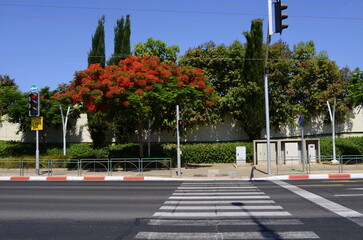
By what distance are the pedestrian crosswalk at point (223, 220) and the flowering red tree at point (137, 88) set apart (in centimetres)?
913

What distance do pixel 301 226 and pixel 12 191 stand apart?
38.2 feet

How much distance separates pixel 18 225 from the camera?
8008 mm

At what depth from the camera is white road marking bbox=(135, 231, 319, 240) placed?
21.8 feet

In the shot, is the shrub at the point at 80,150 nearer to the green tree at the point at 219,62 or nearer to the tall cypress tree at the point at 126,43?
the tall cypress tree at the point at 126,43

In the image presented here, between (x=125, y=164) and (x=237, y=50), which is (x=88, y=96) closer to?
(x=125, y=164)

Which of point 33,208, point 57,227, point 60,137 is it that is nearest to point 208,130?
point 60,137

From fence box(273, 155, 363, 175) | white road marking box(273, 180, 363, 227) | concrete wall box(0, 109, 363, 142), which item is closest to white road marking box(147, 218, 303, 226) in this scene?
white road marking box(273, 180, 363, 227)

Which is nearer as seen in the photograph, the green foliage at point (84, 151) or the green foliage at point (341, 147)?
the green foliage at point (341, 147)

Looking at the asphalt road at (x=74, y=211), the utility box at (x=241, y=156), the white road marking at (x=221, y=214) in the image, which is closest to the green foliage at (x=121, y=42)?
the utility box at (x=241, y=156)

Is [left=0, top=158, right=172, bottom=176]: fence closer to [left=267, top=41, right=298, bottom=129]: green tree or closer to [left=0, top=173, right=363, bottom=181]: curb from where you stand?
[left=0, top=173, right=363, bottom=181]: curb

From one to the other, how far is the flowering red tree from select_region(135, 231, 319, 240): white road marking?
12.8 m

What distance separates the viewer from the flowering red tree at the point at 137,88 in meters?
19.8

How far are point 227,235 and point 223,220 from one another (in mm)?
1342

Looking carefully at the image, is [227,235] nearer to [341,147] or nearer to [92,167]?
[92,167]
